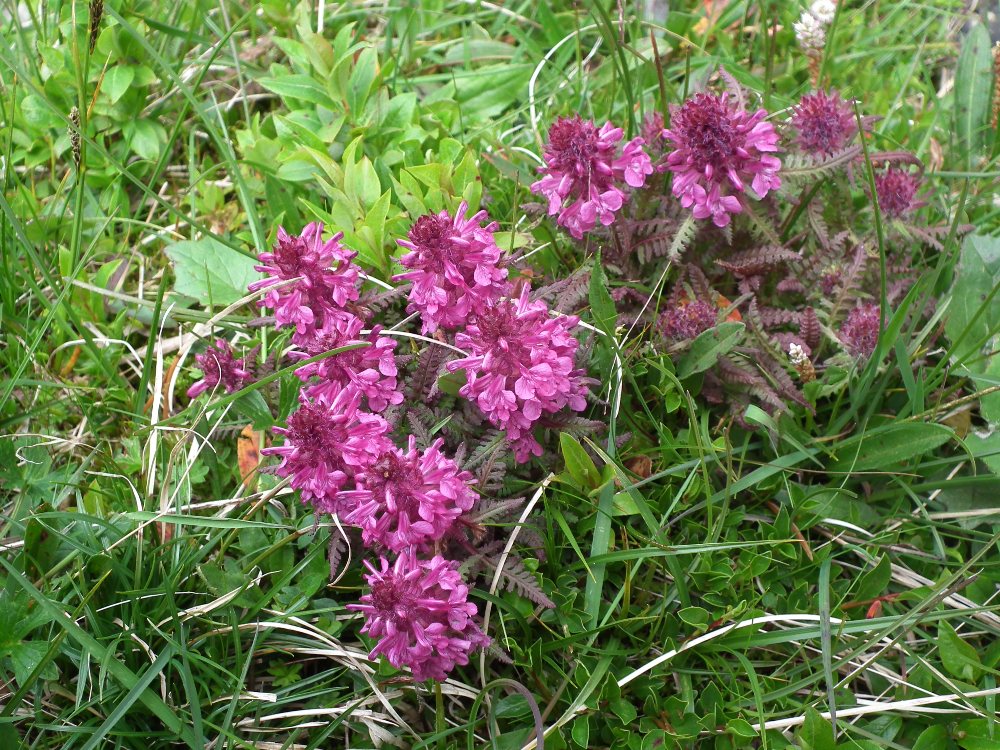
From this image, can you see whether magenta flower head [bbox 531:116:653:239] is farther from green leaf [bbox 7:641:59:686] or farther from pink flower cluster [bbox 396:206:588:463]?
green leaf [bbox 7:641:59:686]

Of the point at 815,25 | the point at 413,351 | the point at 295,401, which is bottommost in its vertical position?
the point at 295,401

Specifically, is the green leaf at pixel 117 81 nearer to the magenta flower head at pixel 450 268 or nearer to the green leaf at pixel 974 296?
the magenta flower head at pixel 450 268

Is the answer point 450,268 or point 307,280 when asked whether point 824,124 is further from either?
point 307,280

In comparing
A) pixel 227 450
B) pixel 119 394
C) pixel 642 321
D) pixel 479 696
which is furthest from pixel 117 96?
pixel 479 696

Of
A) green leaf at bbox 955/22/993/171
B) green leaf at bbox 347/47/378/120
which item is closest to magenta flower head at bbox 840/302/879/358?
green leaf at bbox 955/22/993/171

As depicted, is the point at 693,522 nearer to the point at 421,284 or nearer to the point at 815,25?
the point at 421,284
